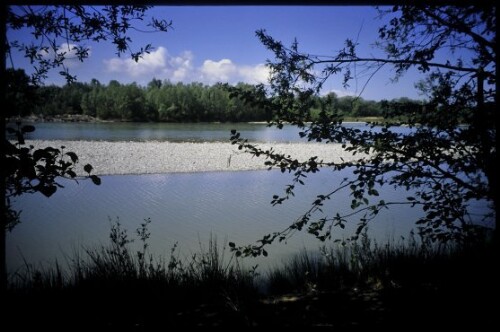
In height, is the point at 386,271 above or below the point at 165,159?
above

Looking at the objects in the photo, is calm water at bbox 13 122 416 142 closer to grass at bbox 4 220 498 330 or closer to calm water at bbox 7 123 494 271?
calm water at bbox 7 123 494 271

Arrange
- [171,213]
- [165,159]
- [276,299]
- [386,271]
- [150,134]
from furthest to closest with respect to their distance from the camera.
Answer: [150,134], [165,159], [171,213], [386,271], [276,299]

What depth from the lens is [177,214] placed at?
28.7ft

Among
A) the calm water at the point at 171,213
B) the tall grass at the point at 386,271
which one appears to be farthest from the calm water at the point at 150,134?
the tall grass at the point at 386,271

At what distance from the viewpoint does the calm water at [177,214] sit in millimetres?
6617

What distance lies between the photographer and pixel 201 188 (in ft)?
38.2

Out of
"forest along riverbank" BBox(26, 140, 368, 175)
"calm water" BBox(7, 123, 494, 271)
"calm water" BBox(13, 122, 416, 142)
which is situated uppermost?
"calm water" BBox(13, 122, 416, 142)

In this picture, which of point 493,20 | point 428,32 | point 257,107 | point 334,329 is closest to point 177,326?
point 334,329

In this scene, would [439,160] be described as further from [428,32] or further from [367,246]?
[367,246]

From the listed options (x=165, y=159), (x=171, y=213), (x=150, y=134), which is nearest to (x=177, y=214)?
(x=171, y=213)

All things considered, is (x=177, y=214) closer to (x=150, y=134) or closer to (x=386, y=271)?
(x=386, y=271)

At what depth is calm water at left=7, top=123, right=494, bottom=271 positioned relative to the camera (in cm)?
662

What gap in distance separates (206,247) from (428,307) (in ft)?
14.5

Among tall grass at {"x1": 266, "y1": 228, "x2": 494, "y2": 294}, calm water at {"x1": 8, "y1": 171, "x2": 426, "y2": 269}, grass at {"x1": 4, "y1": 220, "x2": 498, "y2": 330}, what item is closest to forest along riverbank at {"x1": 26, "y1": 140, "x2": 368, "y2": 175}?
calm water at {"x1": 8, "y1": 171, "x2": 426, "y2": 269}
